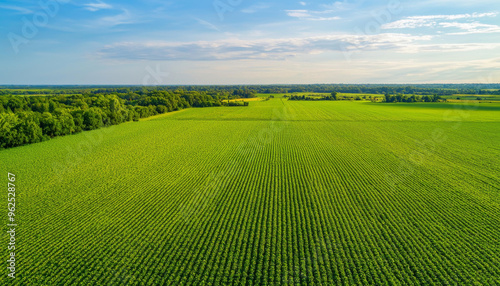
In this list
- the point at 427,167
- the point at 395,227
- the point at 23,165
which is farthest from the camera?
the point at 23,165

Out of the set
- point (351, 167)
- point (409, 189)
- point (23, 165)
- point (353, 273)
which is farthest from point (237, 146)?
point (353, 273)

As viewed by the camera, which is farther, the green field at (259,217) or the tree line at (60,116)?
the tree line at (60,116)

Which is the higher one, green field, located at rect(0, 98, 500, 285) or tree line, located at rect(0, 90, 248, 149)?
tree line, located at rect(0, 90, 248, 149)

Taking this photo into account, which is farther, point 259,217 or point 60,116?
point 60,116

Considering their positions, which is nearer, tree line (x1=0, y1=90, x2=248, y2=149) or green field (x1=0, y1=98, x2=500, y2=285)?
green field (x1=0, y1=98, x2=500, y2=285)

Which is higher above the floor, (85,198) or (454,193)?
(454,193)

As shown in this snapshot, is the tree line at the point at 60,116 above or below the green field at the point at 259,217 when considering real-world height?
above

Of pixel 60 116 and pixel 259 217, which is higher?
pixel 60 116

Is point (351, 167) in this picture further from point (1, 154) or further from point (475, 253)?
point (1, 154)
